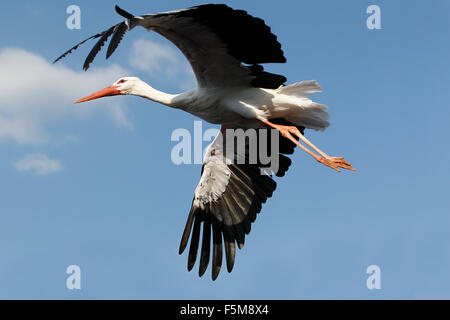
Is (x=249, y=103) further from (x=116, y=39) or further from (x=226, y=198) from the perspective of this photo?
(x=116, y=39)

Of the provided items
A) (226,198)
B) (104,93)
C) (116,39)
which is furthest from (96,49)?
(226,198)

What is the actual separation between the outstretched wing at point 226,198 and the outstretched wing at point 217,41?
48.5 inches

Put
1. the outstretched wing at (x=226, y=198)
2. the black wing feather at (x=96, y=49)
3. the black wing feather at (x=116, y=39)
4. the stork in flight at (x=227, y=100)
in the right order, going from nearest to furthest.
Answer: the black wing feather at (x=116, y=39) → the black wing feather at (x=96, y=49) → the stork in flight at (x=227, y=100) → the outstretched wing at (x=226, y=198)

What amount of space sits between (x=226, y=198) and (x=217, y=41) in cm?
261

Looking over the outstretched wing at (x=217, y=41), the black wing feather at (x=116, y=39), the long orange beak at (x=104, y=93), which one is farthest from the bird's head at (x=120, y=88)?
the black wing feather at (x=116, y=39)

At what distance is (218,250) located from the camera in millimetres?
8305

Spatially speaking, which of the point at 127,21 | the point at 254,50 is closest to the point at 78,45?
the point at 127,21

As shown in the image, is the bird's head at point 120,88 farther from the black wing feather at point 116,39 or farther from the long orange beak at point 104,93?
the black wing feather at point 116,39

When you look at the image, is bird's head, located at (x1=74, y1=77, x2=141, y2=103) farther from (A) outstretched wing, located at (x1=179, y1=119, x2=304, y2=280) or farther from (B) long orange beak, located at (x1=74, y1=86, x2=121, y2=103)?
(A) outstretched wing, located at (x1=179, y1=119, x2=304, y2=280)

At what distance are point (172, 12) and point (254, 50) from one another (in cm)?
130

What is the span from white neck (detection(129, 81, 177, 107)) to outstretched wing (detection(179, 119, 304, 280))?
3.68 feet

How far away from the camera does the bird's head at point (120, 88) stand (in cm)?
835

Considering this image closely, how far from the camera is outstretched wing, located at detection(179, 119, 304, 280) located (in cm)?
831

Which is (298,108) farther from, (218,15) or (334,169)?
(218,15)
